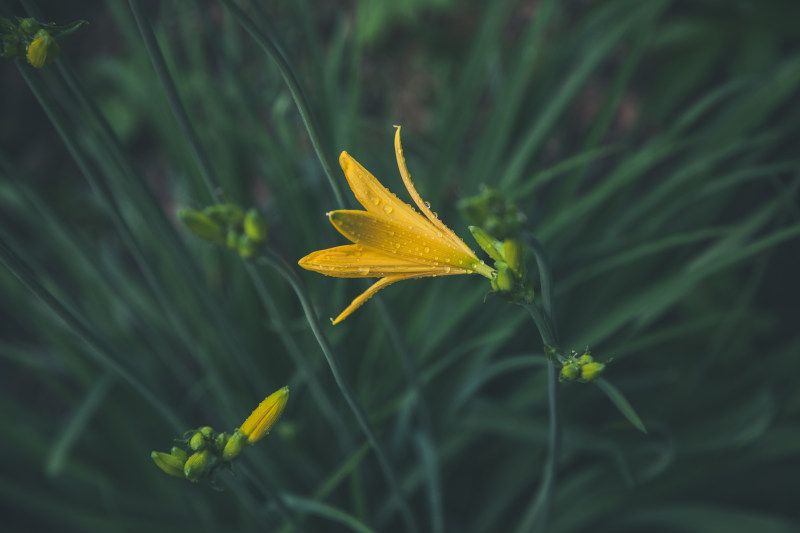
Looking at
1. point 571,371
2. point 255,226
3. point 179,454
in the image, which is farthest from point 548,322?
point 179,454

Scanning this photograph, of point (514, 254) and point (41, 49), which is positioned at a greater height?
point (41, 49)

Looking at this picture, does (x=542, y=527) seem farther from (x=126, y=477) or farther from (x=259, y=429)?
(x=126, y=477)

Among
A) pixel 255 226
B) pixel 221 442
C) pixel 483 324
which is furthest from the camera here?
pixel 483 324

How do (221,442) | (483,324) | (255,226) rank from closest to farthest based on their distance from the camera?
1. (255,226)
2. (221,442)
3. (483,324)

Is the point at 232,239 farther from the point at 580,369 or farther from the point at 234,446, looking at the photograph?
the point at 580,369

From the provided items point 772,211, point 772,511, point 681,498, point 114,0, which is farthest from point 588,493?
point 114,0

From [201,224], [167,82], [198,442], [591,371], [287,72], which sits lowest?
[591,371]

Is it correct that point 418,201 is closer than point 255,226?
No
